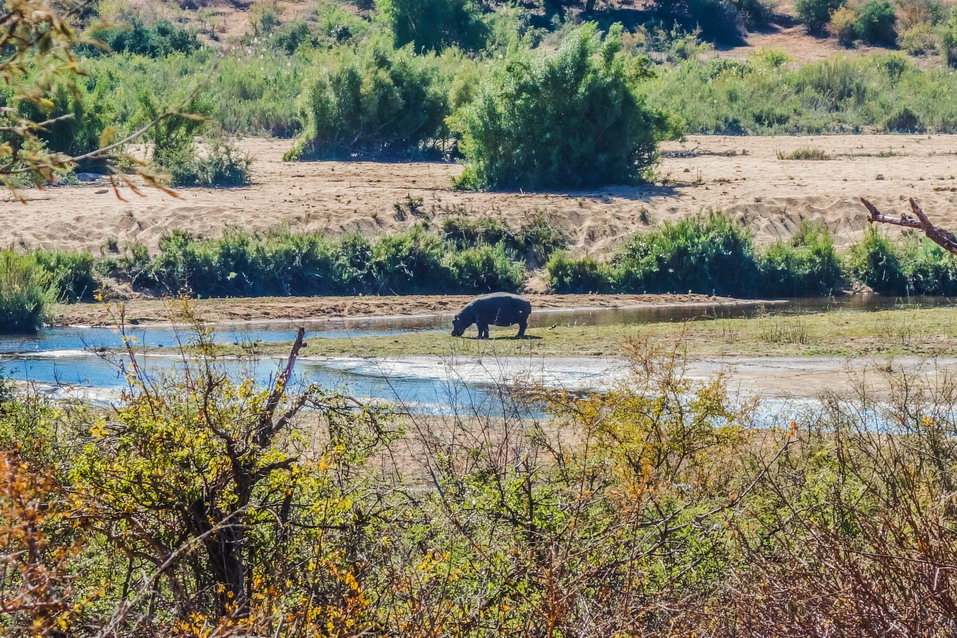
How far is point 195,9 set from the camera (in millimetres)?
53594

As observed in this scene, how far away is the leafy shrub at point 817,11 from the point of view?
5744 centimetres

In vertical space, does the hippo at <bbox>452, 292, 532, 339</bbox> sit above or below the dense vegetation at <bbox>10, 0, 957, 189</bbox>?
below

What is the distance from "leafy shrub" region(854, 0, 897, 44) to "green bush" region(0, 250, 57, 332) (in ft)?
144

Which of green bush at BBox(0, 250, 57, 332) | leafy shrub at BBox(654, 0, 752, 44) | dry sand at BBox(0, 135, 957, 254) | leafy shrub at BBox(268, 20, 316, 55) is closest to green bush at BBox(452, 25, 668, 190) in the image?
dry sand at BBox(0, 135, 957, 254)

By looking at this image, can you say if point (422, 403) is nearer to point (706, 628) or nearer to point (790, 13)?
point (706, 628)

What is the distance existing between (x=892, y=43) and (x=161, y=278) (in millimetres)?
42434

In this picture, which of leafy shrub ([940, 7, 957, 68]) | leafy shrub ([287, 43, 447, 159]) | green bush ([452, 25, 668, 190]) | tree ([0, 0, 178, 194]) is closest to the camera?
tree ([0, 0, 178, 194])

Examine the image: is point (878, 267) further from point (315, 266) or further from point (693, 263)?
point (315, 266)

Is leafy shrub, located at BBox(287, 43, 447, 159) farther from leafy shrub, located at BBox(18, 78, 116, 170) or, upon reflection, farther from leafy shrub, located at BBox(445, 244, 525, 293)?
leafy shrub, located at BBox(445, 244, 525, 293)

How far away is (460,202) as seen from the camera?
26.0 meters

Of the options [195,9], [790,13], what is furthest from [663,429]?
[790,13]

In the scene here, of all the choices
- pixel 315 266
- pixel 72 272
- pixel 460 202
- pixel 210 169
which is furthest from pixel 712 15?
pixel 72 272

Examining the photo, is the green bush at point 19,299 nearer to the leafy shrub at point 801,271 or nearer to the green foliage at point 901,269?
the leafy shrub at point 801,271

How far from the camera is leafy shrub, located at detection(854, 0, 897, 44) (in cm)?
5541
